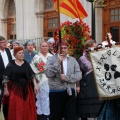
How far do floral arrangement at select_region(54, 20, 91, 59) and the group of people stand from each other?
2.46ft

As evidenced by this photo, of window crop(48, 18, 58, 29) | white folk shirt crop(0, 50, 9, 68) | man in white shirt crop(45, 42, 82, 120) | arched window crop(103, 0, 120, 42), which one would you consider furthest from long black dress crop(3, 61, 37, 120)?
window crop(48, 18, 58, 29)

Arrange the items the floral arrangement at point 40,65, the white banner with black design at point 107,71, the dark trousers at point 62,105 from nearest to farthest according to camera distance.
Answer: the white banner with black design at point 107,71 < the dark trousers at point 62,105 < the floral arrangement at point 40,65

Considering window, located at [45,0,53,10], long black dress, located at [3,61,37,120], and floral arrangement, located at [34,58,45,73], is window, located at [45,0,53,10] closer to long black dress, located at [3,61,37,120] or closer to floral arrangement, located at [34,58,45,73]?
floral arrangement, located at [34,58,45,73]

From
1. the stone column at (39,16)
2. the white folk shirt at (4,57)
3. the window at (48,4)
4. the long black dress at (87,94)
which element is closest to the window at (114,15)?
A: the window at (48,4)

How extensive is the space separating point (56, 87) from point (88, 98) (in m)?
0.95

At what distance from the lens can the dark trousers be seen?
765 cm

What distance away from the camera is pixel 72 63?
773cm

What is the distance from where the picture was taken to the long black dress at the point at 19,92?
8062mm

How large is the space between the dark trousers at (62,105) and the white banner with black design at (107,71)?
1.61m

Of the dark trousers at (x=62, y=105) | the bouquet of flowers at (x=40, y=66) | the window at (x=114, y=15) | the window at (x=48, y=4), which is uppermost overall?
the window at (x=48, y=4)

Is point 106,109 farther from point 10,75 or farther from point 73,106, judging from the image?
point 10,75

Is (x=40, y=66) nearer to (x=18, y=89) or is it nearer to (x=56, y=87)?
(x=18, y=89)

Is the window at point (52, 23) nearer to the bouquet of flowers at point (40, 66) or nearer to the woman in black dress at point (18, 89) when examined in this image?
the bouquet of flowers at point (40, 66)

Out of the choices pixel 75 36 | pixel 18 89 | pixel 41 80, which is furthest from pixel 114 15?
pixel 18 89
